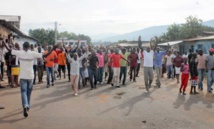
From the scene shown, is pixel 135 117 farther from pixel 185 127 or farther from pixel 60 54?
pixel 60 54

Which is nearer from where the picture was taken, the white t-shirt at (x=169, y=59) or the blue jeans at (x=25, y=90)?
the blue jeans at (x=25, y=90)

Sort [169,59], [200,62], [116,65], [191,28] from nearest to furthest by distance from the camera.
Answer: [200,62], [116,65], [169,59], [191,28]

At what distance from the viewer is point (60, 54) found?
14375 mm

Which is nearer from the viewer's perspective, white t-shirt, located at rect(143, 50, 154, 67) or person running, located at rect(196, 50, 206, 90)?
white t-shirt, located at rect(143, 50, 154, 67)

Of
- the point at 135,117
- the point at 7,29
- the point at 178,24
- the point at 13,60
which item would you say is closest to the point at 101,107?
the point at 135,117

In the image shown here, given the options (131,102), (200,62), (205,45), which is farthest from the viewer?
(205,45)

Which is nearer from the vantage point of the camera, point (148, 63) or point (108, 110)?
point (108, 110)

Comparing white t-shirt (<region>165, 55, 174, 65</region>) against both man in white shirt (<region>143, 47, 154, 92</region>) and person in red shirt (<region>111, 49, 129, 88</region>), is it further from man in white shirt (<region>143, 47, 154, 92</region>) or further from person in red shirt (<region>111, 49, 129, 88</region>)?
man in white shirt (<region>143, 47, 154, 92</region>)

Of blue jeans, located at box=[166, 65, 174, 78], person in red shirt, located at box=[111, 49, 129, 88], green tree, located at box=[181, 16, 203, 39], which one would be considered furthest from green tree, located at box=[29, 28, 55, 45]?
person in red shirt, located at box=[111, 49, 129, 88]

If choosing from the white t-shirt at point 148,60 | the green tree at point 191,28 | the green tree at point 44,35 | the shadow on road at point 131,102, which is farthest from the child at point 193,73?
the green tree at point 44,35

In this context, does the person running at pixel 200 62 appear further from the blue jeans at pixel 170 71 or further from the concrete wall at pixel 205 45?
the concrete wall at pixel 205 45

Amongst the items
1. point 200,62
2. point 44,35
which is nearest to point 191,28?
point 44,35

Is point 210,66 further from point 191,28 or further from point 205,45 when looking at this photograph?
point 191,28

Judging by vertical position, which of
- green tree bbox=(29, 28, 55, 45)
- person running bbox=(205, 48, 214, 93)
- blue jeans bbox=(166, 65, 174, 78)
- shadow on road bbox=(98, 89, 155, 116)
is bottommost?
shadow on road bbox=(98, 89, 155, 116)
